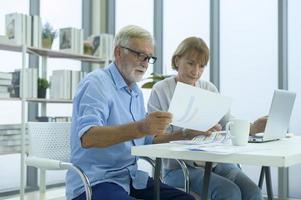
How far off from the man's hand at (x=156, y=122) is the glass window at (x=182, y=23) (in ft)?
9.87

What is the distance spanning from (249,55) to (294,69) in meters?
0.46

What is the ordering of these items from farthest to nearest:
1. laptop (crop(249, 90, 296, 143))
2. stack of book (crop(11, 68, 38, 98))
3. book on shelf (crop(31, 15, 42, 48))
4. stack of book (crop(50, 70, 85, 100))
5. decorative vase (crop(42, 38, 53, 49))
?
stack of book (crop(50, 70, 85, 100)) → decorative vase (crop(42, 38, 53, 49)) → book on shelf (crop(31, 15, 42, 48)) → stack of book (crop(11, 68, 38, 98)) → laptop (crop(249, 90, 296, 143))

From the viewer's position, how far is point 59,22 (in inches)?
178

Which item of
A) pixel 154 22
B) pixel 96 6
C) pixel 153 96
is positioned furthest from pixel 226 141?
pixel 96 6

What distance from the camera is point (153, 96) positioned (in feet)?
7.03

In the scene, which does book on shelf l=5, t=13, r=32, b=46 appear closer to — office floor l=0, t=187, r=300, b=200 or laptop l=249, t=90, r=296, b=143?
office floor l=0, t=187, r=300, b=200

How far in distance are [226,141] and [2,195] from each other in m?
2.76

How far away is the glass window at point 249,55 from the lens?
13.2 ft

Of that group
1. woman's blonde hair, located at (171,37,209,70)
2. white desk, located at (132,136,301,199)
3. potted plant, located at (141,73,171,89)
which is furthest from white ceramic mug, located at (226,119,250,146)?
potted plant, located at (141,73,171,89)

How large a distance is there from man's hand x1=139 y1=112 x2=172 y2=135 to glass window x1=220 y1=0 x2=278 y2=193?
9.05 feet

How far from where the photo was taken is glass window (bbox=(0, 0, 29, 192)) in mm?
3881

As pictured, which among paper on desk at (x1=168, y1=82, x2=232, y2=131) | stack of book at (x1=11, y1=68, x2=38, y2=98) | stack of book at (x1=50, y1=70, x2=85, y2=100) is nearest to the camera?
paper on desk at (x1=168, y1=82, x2=232, y2=131)

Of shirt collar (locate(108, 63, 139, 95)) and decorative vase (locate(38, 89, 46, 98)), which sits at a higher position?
shirt collar (locate(108, 63, 139, 95))

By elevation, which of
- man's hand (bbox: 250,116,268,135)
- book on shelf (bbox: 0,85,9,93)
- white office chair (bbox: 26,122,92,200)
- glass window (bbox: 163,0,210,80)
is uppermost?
glass window (bbox: 163,0,210,80)
